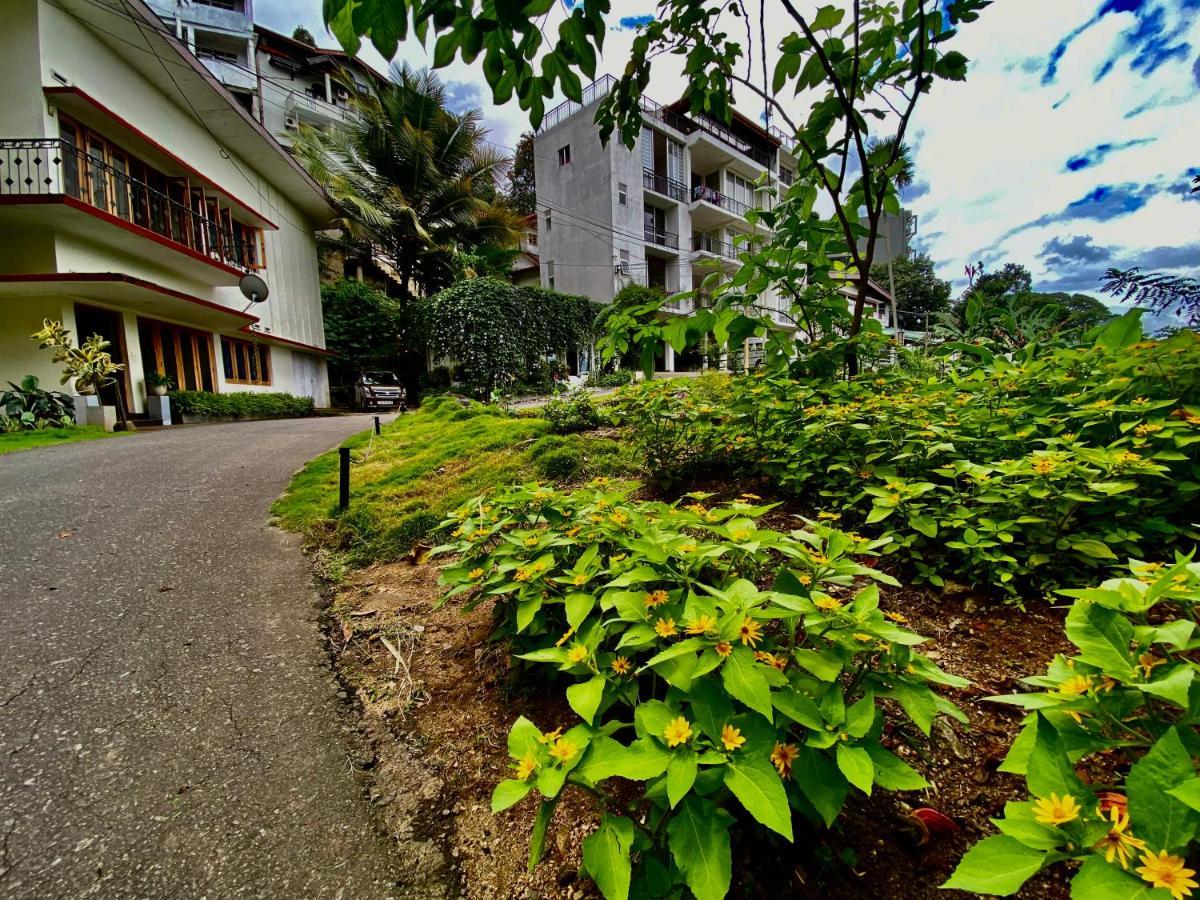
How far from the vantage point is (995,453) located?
6.18 ft

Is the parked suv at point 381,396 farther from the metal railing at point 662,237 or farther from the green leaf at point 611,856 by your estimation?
the green leaf at point 611,856

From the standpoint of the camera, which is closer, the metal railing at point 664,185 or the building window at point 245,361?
the building window at point 245,361

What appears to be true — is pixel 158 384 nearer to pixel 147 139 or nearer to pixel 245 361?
pixel 245 361

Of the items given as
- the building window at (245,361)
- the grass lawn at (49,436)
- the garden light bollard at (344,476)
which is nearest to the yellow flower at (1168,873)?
the garden light bollard at (344,476)

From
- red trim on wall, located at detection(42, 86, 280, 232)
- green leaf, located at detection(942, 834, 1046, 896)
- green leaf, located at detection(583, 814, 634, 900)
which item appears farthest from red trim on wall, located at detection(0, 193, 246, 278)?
green leaf, located at detection(942, 834, 1046, 896)

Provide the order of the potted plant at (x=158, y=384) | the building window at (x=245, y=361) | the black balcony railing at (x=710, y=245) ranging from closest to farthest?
the potted plant at (x=158, y=384) → the building window at (x=245, y=361) → the black balcony railing at (x=710, y=245)

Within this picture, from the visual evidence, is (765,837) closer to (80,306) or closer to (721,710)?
(721,710)

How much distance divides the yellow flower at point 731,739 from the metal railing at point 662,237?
883 inches

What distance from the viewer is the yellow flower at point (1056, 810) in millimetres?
556

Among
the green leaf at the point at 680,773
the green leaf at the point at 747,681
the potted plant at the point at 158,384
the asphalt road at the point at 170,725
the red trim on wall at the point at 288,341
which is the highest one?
the red trim on wall at the point at 288,341

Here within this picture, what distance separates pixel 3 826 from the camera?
1158 millimetres

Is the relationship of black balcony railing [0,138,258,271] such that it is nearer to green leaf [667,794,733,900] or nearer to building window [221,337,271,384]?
building window [221,337,271,384]

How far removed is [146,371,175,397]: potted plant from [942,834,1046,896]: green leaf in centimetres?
1259

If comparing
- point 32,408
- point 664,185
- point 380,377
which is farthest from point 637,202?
point 32,408
